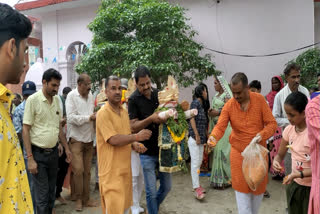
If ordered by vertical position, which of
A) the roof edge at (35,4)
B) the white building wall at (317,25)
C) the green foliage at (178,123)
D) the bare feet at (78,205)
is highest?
the roof edge at (35,4)

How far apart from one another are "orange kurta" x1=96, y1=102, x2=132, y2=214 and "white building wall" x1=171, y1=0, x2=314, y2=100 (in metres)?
5.69

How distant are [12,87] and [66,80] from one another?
15.4ft

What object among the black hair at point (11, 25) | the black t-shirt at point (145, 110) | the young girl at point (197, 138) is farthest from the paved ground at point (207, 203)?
the black hair at point (11, 25)

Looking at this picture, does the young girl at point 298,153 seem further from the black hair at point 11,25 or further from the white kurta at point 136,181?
the black hair at point 11,25

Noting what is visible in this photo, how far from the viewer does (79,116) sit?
453 cm

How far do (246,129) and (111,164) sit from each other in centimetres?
158

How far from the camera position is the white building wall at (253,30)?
7.69m

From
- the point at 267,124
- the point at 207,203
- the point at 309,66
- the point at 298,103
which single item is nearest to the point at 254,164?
the point at 267,124

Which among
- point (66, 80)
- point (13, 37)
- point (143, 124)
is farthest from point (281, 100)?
point (66, 80)

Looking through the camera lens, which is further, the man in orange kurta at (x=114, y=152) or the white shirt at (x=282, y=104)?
the white shirt at (x=282, y=104)

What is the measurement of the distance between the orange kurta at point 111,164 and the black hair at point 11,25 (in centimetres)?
173

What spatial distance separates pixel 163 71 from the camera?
6.36 meters

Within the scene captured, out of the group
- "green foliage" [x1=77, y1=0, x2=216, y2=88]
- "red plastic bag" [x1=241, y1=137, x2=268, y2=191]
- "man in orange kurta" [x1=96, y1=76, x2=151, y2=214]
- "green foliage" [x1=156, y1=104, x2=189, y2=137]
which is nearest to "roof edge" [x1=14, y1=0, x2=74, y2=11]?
"green foliage" [x1=77, y1=0, x2=216, y2=88]

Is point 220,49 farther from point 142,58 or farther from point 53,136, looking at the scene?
point 53,136
